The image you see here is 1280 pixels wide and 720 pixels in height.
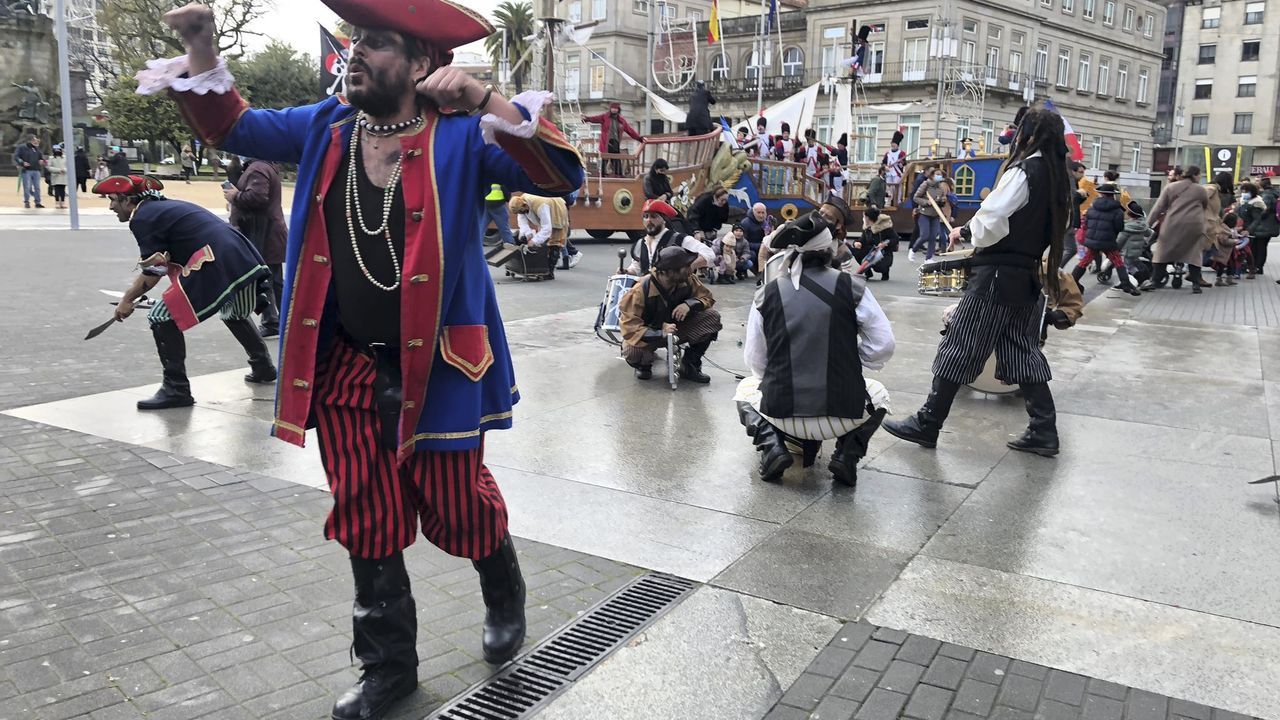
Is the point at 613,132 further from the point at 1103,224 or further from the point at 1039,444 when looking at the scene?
the point at 1039,444

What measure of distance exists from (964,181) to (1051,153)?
16.7 metres

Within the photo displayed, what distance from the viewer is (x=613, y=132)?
66.0 ft

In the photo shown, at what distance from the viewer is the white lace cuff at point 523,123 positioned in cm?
259

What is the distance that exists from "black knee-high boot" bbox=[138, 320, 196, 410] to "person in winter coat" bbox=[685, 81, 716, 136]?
47.5ft

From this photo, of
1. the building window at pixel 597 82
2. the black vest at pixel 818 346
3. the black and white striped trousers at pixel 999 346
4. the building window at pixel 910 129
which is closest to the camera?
the black vest at pixel 818 346

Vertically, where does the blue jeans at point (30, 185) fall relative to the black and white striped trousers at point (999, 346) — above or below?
above

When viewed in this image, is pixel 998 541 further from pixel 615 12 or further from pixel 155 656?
pixel 615 12

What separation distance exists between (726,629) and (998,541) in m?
1.59

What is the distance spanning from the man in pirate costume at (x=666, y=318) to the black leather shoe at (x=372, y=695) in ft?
16.2

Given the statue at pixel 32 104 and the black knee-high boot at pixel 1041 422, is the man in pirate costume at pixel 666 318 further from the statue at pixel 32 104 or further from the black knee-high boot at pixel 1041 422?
the statue at pixel 32 104

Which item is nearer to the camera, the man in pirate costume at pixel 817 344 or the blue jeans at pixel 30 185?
the man in pirate costume at pixel 817 344

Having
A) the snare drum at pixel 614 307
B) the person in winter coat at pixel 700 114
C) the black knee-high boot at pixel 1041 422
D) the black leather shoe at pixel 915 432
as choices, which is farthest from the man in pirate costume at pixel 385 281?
the person in winter coat at pixel 700 114

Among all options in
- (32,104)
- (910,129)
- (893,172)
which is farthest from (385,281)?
(910,129)

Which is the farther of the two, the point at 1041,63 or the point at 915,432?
the point at 1041,63
